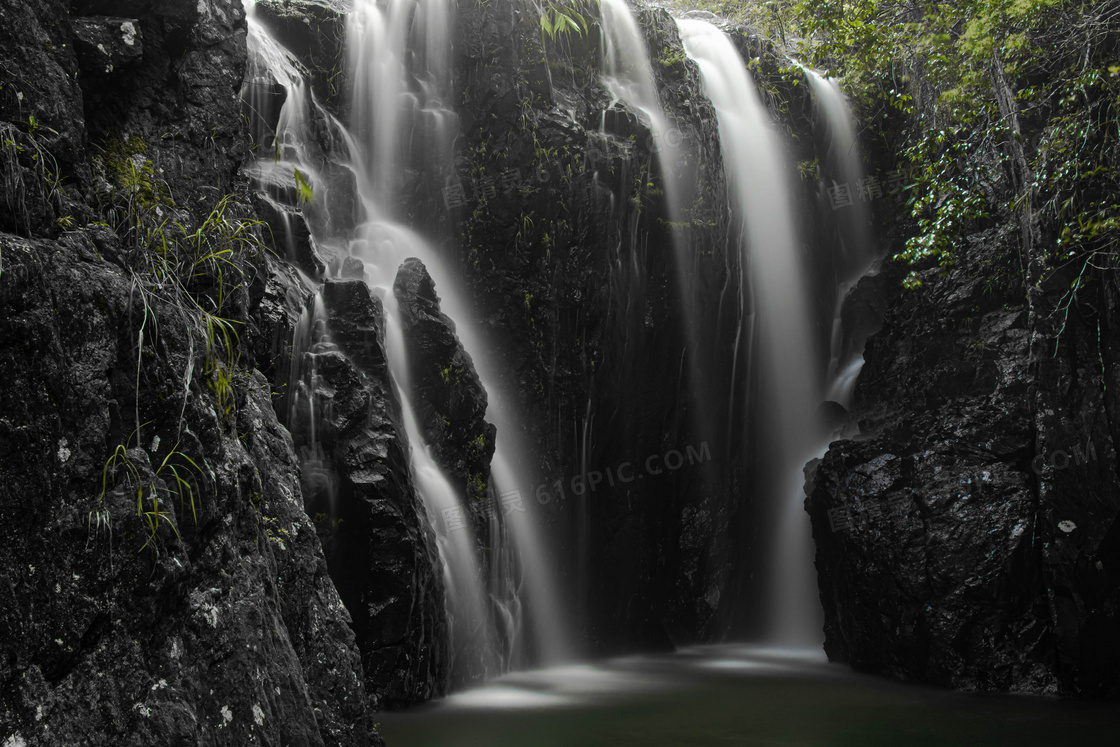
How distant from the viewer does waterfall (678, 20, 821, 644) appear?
1066cm

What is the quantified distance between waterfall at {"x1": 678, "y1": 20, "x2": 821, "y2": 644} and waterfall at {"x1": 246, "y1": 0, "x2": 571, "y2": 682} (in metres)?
3.33

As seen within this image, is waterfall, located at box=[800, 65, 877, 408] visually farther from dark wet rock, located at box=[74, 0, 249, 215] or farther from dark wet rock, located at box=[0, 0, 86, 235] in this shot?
dark wet rock, located at box=[0, 0, 86, 235]

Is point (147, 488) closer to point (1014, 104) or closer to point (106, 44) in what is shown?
point (106, 44)

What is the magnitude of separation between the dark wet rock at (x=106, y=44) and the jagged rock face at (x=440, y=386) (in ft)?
12.6

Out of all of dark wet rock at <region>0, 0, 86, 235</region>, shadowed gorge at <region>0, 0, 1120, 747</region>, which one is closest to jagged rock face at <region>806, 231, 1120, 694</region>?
shadowed gorge at <region>0, 0, 1120, 747</region>

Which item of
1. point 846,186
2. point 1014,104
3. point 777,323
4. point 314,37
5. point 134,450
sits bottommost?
point 134,450

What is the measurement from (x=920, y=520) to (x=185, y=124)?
7711mm

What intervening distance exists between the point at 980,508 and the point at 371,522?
19.8ft

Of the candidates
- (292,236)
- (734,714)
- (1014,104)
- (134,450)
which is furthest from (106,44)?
(1014,104)

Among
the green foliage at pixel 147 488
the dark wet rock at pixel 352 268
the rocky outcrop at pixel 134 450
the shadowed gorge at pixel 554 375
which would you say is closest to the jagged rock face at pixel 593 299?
the shadowed gorge at pixel 554 375

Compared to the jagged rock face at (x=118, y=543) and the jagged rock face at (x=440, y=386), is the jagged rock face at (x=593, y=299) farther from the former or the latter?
the jagged rock face at (x=118, y=543)

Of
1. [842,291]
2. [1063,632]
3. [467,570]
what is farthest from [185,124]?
[842,291]

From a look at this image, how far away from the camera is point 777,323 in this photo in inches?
437

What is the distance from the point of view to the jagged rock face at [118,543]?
2689mm
